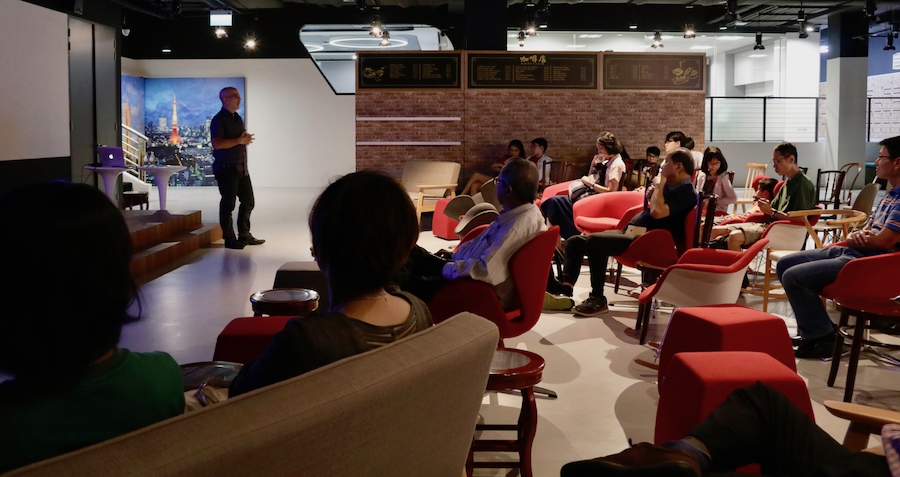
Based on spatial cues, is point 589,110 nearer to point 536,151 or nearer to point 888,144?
point 536,151

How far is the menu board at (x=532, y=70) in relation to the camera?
36.3 feet

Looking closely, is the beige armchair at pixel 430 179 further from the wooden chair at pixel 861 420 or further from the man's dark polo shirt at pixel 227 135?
the wooden chair at pixel 861 420

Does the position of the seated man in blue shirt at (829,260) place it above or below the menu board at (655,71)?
below

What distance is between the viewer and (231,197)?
26.6ft

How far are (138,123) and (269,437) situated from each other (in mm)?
17690

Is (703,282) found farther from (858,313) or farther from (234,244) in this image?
(234,244)

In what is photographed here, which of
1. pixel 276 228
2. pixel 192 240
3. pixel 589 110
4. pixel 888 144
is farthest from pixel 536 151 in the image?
pixel 888 144

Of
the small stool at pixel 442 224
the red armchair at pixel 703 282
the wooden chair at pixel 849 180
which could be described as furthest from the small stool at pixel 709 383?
the wooden chair at pixel 849 180

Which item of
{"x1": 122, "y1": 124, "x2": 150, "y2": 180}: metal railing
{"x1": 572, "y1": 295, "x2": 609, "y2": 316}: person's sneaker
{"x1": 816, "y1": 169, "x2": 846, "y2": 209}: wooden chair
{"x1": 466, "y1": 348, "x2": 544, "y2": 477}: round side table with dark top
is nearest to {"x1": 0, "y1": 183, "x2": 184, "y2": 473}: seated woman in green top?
{"x1": 466, "y1": 348, "x2": 544, "y2": 477}: round side table with dark top

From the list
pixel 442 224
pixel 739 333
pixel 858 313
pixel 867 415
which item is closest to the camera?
pixel 867 415

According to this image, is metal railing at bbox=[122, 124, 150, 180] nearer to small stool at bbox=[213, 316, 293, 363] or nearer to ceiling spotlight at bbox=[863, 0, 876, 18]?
ceiling spotlight at bbox=[863, 0, 876, 18]

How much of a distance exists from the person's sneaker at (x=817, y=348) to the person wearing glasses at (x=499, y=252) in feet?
5.69

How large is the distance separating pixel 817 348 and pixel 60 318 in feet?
13.7

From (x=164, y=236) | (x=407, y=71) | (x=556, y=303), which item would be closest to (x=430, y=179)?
(x=407, y=71)
